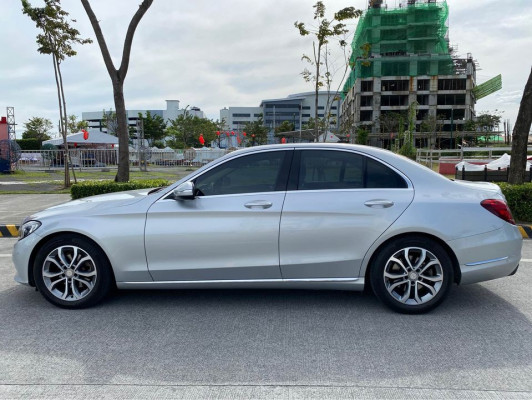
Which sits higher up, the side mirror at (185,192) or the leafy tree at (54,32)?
the leafy tree at (54,32)

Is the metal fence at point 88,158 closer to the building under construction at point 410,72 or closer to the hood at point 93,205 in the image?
the hood at point 93,205

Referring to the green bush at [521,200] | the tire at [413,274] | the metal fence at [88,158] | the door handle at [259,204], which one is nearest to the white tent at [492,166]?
the green bush at [521,200]

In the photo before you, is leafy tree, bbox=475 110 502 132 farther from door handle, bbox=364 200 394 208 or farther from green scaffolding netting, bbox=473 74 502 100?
door handle, bbox=364 200 394 208

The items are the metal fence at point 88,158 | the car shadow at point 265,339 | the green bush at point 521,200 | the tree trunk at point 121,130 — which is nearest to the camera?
the car shadow at point 265,339

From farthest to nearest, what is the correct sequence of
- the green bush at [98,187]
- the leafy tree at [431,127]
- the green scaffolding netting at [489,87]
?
the green scaffolding netting at [489,87] < the leafy tree at [431,127] < the green bush at [98,187]

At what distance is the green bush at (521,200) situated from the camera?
8.23 metres

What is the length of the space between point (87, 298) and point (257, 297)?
1.64 meters

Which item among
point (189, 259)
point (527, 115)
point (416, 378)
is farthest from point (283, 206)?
point (527, 115)

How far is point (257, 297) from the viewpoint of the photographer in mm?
4711

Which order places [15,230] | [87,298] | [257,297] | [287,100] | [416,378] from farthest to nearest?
1. [287,100]
2. [15,230]
3. [257,297]
4. [87,298]
5. [416,378]

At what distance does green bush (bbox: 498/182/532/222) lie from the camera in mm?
8234

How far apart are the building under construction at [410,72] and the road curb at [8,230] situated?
6199 cm

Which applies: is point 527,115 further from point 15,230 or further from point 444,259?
point 15,230

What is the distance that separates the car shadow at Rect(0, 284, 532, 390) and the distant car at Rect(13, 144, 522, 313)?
280 millimetres
